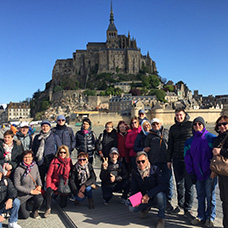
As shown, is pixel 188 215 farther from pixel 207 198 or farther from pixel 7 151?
pixel 7 151

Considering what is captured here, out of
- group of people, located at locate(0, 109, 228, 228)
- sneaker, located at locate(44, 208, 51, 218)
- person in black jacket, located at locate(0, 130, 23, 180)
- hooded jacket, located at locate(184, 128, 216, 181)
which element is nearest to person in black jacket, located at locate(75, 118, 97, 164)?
group of people, located at locate(0, 109, 228, 228)

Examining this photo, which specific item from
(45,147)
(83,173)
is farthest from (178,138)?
(45,147)

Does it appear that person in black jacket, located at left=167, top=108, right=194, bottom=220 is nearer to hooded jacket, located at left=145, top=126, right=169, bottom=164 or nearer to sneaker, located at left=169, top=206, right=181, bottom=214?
sneaker, located at left=169, top=206, right=181, bottom=214

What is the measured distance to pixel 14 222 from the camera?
4.27 m

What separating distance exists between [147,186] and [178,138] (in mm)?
1169

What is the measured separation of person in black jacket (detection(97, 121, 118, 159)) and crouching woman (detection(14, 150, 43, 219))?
170 centimetres

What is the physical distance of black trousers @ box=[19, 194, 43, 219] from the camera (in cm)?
462

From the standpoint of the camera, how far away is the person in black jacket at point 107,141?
6008mm

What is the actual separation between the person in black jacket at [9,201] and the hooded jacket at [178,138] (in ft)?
9.63

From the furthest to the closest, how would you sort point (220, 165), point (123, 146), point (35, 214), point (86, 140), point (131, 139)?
point (86, 140) → point (123, 146) → point (131, 139) → point (35, 214) → point (220, 165)

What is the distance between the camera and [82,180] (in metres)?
5.21

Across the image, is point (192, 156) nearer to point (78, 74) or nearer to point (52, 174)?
point (52, 174)

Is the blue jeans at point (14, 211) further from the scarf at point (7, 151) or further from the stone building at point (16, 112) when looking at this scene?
the stone building at point (16, 112)

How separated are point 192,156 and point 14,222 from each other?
3298 mm
